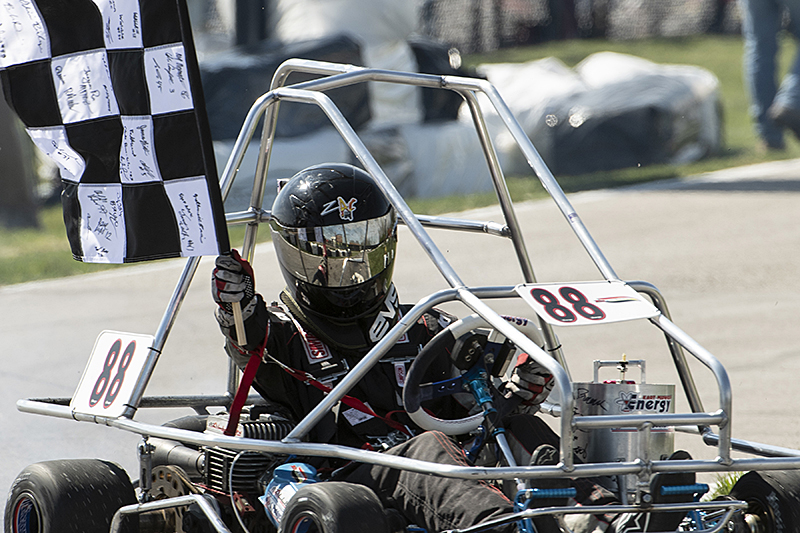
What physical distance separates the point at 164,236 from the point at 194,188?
0.16 metres

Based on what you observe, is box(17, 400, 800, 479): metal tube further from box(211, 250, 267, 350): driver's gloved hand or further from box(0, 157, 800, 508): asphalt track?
box(0, 157, 800, 508): asphalt track

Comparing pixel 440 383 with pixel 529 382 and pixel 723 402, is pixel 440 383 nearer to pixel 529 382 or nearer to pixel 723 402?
pixel 529 382

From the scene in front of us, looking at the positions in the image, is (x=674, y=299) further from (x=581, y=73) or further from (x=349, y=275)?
(x=581, y=73)

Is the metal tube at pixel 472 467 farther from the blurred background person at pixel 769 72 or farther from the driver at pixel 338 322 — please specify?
the blurred background person at pixel 769 72

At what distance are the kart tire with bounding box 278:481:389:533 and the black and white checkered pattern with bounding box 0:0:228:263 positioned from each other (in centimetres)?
72

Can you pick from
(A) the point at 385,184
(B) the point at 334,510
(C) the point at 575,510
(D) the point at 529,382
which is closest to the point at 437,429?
(D) the point at 529,382

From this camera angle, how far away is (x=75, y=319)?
7.79m

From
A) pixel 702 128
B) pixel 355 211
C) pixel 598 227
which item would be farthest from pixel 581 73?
pixel 355 211

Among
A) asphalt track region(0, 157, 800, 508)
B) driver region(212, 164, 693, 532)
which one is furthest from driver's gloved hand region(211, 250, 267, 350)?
asphalt track region(0, 157, 800, 508)

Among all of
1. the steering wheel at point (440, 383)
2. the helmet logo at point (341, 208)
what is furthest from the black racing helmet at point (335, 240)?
the steering wheel at point (440, 383)

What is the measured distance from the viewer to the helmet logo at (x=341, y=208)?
325 cm

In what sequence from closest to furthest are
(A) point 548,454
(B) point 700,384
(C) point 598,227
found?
(A) point 548,454 → (B) point 700,384 → (C) point 598,227

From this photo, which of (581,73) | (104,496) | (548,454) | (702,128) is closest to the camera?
(548,454)

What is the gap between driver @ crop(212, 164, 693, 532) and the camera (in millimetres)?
3074
